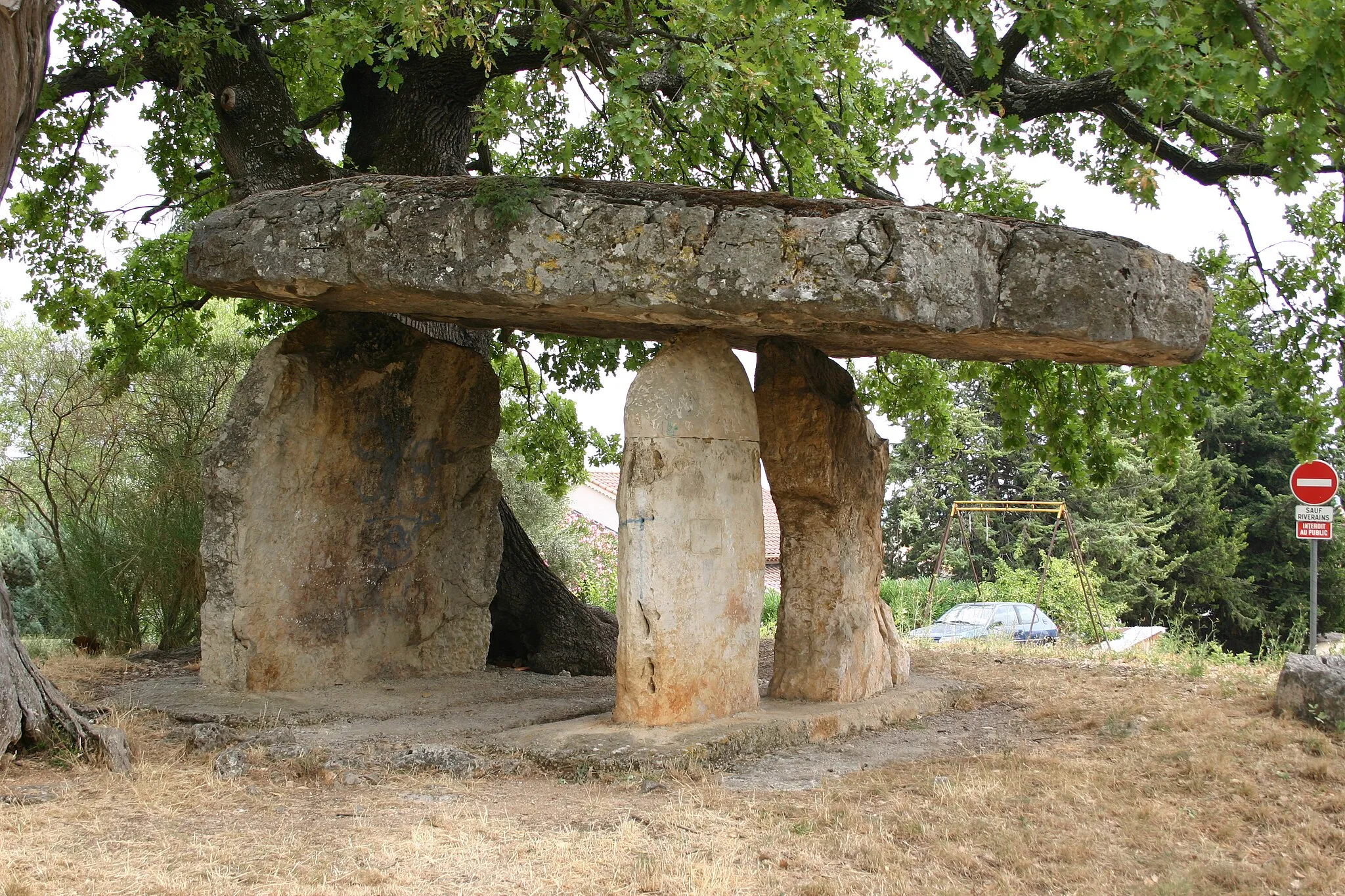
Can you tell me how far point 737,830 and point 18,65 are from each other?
4.49 metres

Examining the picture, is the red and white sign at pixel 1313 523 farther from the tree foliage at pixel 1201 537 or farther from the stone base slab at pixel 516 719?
the tree foliage at pixel 1201 537

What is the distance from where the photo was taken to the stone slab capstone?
5648 millimetres

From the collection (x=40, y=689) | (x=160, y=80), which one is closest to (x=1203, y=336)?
(x=40, y=689)

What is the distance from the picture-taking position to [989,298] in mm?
5824

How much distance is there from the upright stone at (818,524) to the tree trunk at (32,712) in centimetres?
368

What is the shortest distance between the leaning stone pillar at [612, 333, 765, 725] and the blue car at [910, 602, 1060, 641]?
918 cm

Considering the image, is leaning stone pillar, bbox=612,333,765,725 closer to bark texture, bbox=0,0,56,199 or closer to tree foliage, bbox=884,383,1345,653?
bark texture, bbox=0,0,56,199

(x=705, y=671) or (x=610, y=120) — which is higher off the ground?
(x=610, y=120)

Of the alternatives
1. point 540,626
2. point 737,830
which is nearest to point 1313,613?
point 540,626

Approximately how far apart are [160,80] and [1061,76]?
735cm

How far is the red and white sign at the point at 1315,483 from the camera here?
10750 mm

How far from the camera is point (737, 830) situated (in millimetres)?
4637

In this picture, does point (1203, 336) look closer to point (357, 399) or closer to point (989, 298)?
point (989, 298)

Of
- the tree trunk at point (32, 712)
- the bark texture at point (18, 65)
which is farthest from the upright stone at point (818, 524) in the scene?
the bark texture at point (18, 65)
